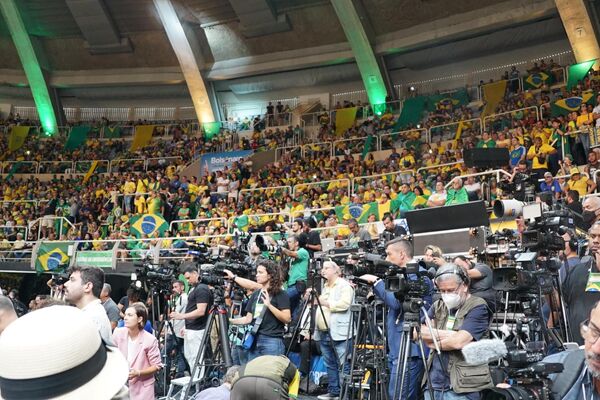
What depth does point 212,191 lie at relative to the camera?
62.7 ft

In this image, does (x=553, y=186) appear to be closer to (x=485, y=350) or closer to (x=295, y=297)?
(x=295, y=297)

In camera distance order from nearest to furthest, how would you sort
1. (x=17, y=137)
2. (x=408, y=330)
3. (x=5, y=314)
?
(x=5, y=314), (x=408, y=330), (x=17, y=137)

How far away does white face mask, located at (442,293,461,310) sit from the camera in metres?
4.21

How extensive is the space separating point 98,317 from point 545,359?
92.0 inches

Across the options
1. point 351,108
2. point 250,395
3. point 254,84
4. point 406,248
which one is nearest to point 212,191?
point 351,108

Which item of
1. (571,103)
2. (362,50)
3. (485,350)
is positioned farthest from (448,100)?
(485,350)

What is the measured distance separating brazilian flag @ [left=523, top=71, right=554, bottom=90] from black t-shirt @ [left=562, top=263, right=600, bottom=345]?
1417 centimetres

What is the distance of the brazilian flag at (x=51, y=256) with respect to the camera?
1442 cm

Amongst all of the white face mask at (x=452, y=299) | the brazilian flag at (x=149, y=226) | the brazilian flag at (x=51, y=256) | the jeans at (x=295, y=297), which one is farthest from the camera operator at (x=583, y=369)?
the brazilian flag at (x=149, y=226)

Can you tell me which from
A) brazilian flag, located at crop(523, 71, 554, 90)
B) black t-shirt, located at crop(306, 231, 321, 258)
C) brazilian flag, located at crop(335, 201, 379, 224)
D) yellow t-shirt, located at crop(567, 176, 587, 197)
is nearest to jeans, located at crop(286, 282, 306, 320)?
black t-shirt, located at crop(306, 231, 321, 258)

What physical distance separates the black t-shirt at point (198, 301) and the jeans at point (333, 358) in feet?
4.02

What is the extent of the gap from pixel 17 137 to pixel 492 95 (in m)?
17.7

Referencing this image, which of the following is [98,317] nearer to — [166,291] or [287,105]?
[166,291]

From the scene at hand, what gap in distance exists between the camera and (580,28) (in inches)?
655
